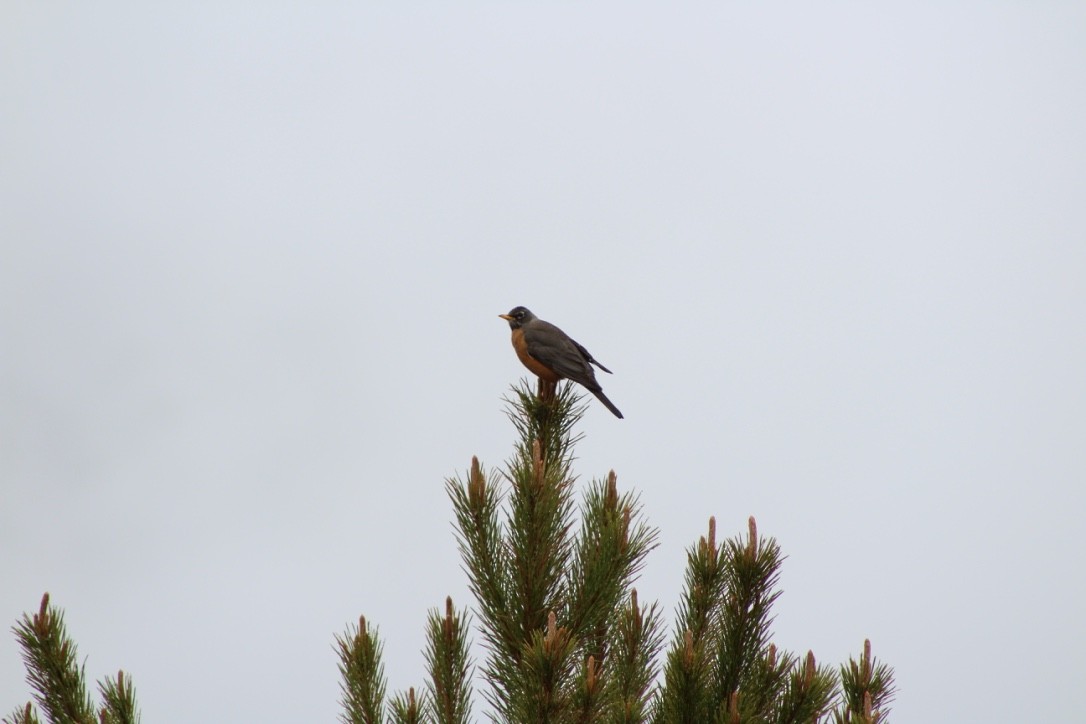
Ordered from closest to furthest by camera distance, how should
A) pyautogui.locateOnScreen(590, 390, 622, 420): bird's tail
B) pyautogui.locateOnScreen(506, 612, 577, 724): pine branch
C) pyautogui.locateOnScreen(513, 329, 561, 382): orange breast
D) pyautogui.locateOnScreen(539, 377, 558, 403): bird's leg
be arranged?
pyautogui.locateOnScreen(506, 612, 577, 724): pine branch
pyautogui.locateOnScreen(539, 377, 558, 403): bird's leg
pyautogui.locateOnScreen(513, 329, 561, 382): orange breast
pyautogui.locateOnScreen(590, 390, 622, 420): bird's tail

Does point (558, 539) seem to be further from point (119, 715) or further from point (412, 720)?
point (119, 715)

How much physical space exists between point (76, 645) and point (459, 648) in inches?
56.3

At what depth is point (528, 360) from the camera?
9703 mm

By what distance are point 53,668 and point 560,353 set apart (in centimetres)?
567

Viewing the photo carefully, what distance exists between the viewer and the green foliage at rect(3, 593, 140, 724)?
3805 millimetres

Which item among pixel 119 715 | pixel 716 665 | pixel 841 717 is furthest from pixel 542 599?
pixel 119 715

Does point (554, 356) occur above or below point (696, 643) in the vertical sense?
above

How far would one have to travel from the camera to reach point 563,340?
9.33m

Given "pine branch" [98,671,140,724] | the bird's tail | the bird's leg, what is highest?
the bird's tail

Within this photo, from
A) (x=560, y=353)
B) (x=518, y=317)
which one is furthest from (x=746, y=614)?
(x=518, y=317)

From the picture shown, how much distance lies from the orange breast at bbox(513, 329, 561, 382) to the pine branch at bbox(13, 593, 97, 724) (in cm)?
534

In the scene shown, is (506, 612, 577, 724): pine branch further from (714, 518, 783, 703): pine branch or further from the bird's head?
the bird's head

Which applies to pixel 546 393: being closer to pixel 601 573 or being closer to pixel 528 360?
pixel 601 573

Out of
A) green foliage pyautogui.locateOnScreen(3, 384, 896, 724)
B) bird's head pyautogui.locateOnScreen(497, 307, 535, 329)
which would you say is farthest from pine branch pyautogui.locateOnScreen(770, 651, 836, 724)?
bird's head pyautogui.locateOnScreen(497, 307, 535, 329)
